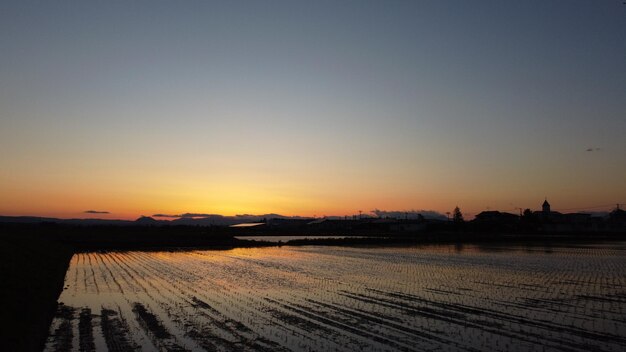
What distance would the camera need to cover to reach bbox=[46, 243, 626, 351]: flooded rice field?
11.0m

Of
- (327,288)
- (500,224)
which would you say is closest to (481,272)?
(327,288)

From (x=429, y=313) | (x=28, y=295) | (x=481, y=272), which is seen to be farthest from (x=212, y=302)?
(x=481, y=272)

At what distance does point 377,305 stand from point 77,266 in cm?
2220

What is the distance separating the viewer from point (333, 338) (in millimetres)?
11352

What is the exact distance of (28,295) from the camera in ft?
51.6

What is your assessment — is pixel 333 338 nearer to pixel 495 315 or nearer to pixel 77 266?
pixel 495 315

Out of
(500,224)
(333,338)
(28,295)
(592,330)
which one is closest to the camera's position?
(333,338)

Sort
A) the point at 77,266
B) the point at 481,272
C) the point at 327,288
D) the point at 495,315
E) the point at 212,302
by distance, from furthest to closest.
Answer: the point at 77,266
the point at 481,272
the point at 327,288
the point at 212,302
the point at 495,315

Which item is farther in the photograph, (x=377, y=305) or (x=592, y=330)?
(x=377, y=305)

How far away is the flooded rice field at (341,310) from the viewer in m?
11.0

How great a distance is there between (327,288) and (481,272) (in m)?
10.8

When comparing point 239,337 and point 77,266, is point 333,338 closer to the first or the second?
point 239,337

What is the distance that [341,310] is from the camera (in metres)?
15.0

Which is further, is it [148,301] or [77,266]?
[77,266]
